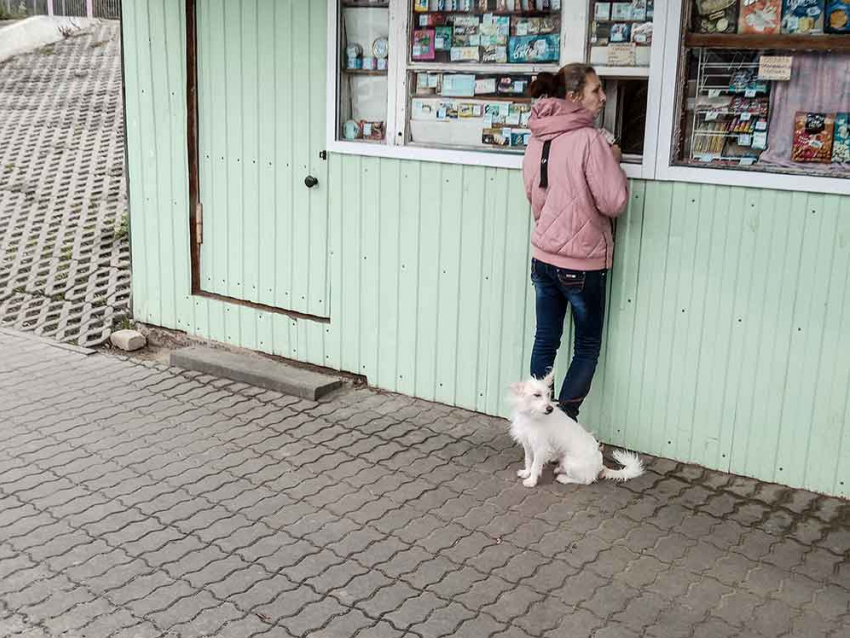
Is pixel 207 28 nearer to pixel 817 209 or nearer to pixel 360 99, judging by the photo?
pixel 360 99

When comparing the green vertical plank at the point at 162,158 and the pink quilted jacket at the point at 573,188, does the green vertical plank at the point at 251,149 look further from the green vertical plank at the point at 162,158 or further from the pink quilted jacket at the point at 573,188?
the pink quilted jacket at the point at 573,188

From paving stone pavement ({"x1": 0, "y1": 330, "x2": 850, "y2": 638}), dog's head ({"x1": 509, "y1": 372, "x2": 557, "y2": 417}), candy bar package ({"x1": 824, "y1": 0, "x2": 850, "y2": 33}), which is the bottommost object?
paving stone pavement ({"x1": 0, "y1": 330, "x2": 850, "y2": 638})

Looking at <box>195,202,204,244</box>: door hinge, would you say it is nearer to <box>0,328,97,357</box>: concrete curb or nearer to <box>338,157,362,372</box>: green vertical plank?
<box>0,328,97,357</box>: concrete curb

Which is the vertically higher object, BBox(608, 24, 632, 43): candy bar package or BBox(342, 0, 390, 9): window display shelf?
BBox(342, 0, 390, 9): window display shelf

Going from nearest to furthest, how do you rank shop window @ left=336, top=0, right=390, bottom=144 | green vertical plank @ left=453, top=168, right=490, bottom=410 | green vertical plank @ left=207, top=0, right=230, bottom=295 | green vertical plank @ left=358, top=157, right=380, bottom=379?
green vertical plank @ left=453, top=168, right=490, bottom=410
shop window @ left=336, top=0, right=390, bottom=144
green vertical plank @ left=358, top=157, right=380, bottom=379
green vertical plank @ left=207, top=0, right=230, bottom=295

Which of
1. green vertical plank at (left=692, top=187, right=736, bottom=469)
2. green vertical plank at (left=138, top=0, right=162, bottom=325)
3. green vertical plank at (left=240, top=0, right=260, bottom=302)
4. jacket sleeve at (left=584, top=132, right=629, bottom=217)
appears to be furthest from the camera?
green vertical plank at (left=138, top=0, right=162, bottom=325)

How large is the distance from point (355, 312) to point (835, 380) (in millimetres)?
3078

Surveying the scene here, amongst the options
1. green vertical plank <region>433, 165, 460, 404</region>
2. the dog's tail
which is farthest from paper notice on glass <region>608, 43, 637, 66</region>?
the dog's tail

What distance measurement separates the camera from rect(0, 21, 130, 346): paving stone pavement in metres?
8.50

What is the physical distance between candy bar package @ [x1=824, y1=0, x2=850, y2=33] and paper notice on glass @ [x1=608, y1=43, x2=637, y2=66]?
976 mm

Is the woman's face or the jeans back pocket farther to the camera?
the jeans back pocket

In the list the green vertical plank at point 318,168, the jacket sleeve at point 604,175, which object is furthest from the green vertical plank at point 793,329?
the green vertical plank at point 318,168

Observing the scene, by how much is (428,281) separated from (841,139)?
8.40 feet

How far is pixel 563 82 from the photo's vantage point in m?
5.28
